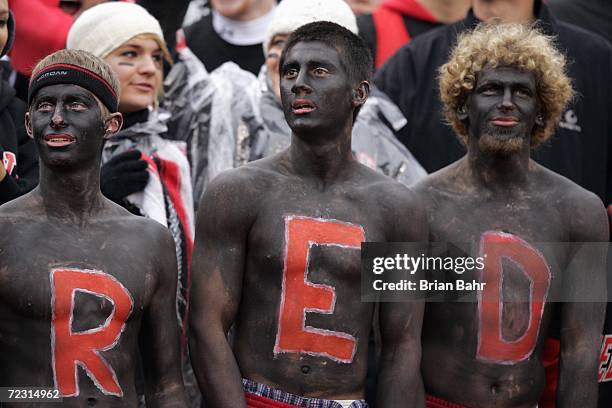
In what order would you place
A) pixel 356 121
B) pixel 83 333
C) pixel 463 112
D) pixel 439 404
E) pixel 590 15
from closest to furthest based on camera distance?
pixel 83 333 → pixel 439 404 → pixel 463 112 → pixel 356 121 → pixel 590 15

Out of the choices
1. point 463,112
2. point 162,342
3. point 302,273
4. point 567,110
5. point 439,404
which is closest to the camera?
point 162,342

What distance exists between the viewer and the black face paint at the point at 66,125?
4.39m

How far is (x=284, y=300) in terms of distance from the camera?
4.57 meters

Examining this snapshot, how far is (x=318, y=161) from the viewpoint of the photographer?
15.6 feet

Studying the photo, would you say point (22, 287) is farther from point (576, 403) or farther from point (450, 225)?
point (576, 403)

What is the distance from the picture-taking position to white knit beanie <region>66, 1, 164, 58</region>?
5.70 meters

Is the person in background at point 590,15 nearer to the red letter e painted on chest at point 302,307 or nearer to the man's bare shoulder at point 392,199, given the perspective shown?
the man's bare shoulder at point 392,199

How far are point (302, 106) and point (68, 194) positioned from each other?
91 centimetres

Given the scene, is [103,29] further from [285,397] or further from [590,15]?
[590,15]

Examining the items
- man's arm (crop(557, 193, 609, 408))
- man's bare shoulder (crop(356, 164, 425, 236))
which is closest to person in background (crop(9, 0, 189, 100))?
man's bare shoulder (crop(356, 164, 425, 236))

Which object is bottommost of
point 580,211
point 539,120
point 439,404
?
point 439,404

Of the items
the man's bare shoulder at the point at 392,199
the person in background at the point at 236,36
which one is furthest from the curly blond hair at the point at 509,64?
the person in background at the point at 236,36

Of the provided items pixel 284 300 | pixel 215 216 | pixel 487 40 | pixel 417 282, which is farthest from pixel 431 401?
pixel 487 40

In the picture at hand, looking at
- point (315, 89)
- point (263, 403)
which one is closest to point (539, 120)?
point (315, 89)
